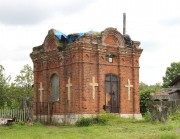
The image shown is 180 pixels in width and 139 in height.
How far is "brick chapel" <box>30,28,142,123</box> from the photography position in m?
22.5

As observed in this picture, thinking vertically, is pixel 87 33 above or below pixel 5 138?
above

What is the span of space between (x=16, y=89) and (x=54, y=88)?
17.9m

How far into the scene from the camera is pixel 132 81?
24.9 meters

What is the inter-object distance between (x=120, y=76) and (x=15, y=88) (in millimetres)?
20614

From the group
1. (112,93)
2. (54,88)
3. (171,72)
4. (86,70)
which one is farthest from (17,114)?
(171,72)

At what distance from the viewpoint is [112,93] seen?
23.8 meters

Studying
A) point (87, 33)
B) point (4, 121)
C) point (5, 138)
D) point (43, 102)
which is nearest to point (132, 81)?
point (87, 33)

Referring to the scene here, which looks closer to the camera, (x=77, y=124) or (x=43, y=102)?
(x=77, y=124)

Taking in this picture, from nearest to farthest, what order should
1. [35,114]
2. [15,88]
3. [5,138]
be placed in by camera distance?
[5,138] → [35,114] → [15,88]

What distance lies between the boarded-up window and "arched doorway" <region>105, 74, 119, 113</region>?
3484 mm

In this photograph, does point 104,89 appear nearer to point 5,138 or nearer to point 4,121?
point 4,121

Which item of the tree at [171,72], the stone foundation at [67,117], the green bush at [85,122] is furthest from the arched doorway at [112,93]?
the tree at [171,72]

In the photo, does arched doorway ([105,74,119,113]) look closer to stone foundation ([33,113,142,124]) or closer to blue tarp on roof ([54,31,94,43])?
stone foundation ([33,113,142,124])

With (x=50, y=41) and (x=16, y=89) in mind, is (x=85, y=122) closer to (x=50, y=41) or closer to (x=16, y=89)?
(x=50, y=41)
